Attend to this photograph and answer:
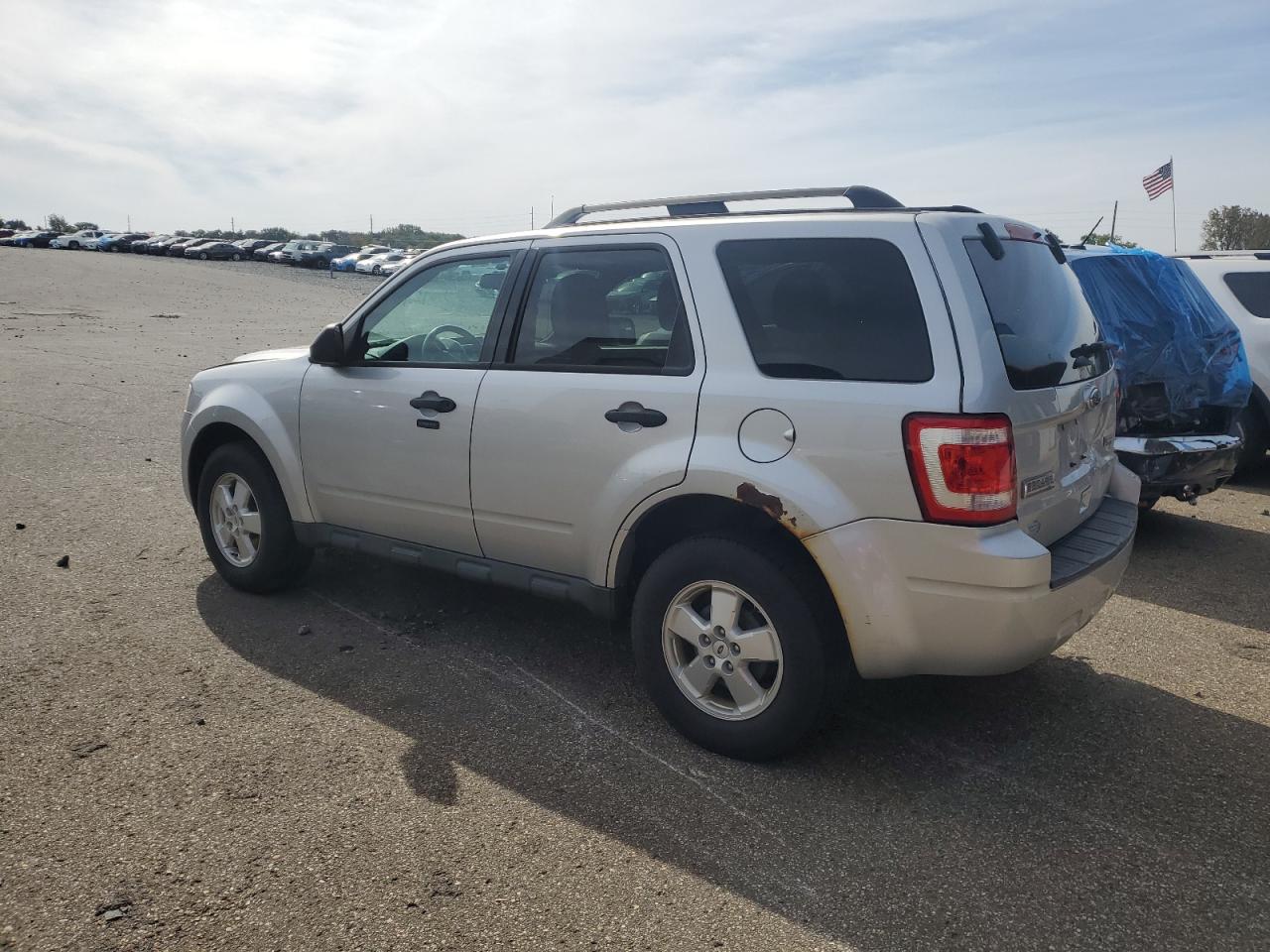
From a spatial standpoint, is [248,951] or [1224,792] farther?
[1224,792]

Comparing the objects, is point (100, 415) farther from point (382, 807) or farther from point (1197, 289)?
point (1197, 289)

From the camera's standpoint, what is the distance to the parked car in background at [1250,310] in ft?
26.1

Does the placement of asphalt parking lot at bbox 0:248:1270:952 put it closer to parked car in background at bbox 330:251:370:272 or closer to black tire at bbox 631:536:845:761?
black tire at bbox 631:536:845:761

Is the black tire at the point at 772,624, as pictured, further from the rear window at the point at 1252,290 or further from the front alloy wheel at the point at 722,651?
the rear window at the point at 1252,290

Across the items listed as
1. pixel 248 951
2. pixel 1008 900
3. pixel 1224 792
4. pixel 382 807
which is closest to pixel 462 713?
pixel 382 807

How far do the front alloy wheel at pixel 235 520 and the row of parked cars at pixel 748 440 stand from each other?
38 cm

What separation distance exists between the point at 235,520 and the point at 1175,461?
213 inches

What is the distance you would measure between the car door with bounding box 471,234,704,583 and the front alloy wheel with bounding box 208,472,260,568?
1597 millimetres

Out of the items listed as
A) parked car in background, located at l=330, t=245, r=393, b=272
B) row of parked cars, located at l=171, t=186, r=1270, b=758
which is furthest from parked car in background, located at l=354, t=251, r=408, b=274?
row of parked cars, located at l=171, t=186, r=1270, b=758

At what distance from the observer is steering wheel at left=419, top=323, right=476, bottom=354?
173 inches

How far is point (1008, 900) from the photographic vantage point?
2807 mm

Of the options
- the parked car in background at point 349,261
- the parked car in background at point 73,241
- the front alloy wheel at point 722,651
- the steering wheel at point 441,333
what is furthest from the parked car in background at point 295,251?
the front alloy wheel at point 722,651

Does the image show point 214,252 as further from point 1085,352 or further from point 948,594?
point 948,594

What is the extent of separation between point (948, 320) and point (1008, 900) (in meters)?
1.72
